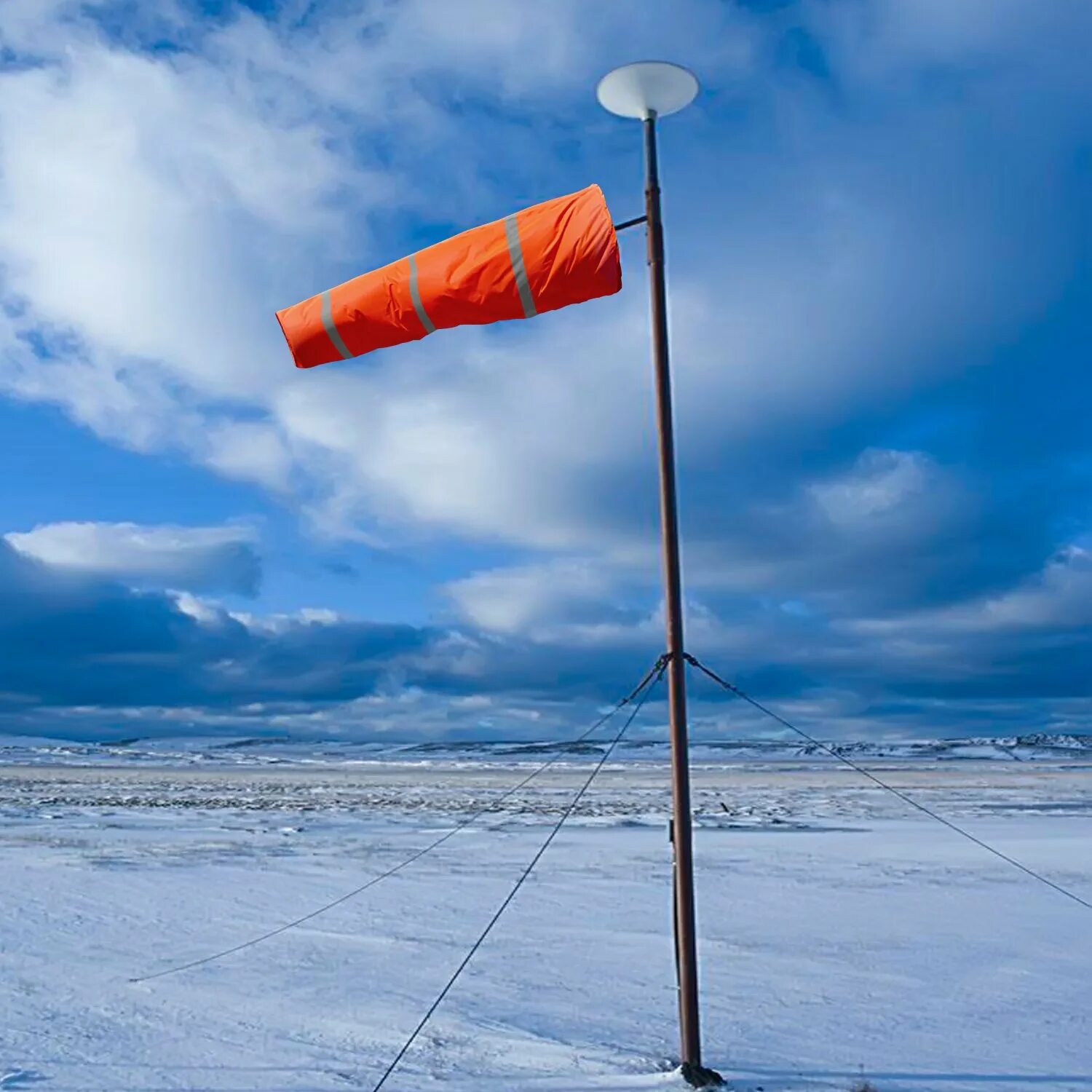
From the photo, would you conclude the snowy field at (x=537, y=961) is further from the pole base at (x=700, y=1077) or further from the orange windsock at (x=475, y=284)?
the orange windsock at (x=475, y=284)

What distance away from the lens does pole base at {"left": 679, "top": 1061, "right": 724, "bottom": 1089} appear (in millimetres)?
5160

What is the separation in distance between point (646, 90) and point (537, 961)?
20.8 feet

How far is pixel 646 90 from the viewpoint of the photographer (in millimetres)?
5641

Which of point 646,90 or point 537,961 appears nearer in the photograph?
point 646,90

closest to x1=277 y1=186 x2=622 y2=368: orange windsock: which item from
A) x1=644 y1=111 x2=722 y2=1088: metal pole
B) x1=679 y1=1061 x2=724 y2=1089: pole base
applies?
x1=644 y1=111 x2=722 y2=1088: metal pole

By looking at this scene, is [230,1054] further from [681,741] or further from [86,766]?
[86,766]

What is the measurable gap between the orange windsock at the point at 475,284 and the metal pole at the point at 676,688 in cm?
33

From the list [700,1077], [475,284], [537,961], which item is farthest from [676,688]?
[537,961]

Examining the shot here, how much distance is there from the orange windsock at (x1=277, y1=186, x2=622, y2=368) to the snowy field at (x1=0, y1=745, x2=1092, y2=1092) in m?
4.14

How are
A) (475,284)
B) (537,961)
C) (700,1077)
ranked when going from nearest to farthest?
(700,1077)
(475,284)
(537,961)

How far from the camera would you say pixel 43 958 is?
7836 mm

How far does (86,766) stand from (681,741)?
67.0 metres

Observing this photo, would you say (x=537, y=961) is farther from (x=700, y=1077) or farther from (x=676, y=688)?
(x=676, y=688)

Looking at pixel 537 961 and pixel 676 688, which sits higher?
pixel 676 688
